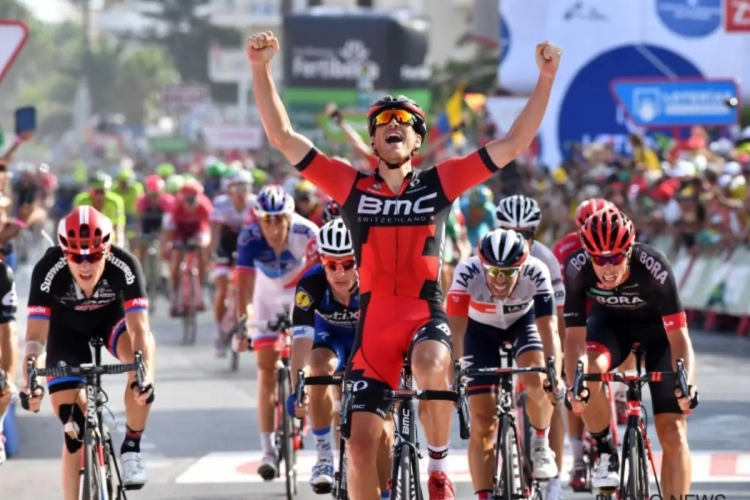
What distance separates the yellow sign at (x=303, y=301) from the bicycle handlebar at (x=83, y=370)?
183cm

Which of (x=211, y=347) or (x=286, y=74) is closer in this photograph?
(x=211, y=347)

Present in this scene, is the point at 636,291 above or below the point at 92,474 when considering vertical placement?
A: above

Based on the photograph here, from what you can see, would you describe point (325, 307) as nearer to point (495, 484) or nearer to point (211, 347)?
point (495, 484)

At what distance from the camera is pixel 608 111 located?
3553cm

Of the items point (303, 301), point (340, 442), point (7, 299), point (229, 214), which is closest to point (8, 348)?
point (7, 299)

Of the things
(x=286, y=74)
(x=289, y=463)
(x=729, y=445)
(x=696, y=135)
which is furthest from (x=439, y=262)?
(x=286, y=74)

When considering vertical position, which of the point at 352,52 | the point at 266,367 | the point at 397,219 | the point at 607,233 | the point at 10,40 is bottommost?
the point at 266,367

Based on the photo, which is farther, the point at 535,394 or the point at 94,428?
the point at 535,394

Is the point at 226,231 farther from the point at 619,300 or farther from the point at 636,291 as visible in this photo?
the point at 636,291

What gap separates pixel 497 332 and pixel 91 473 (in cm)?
297

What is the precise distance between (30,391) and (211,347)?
563 inches

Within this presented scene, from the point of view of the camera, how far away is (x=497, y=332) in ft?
37.1

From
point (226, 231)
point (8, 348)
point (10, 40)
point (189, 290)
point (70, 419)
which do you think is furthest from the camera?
point (189, 290)

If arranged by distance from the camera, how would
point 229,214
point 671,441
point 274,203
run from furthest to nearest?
point 229,214 → point 274,203 → point 671,441
